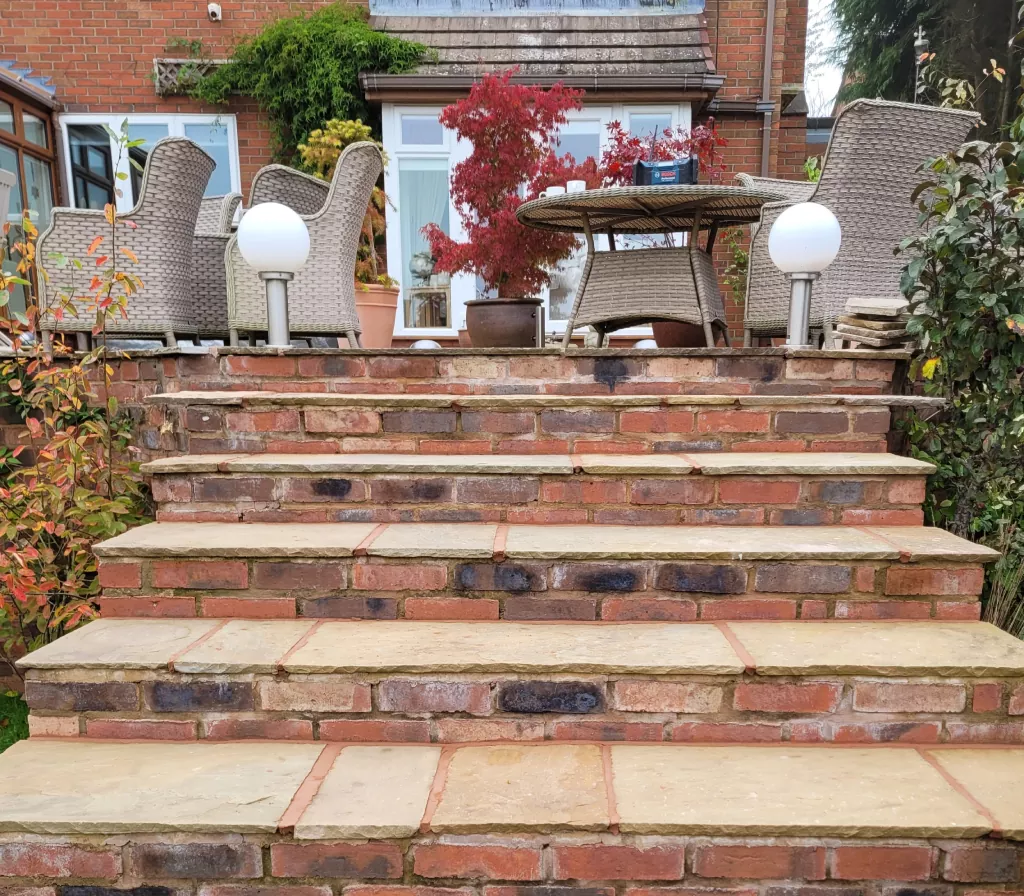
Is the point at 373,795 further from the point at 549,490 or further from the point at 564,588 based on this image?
the point at 549,490

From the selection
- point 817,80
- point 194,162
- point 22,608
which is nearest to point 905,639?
point 22,608

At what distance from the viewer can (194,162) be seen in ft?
9.76

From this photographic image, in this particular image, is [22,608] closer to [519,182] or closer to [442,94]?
[519,182]

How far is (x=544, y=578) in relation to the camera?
1620 mm

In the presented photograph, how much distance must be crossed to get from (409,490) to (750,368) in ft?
4.03

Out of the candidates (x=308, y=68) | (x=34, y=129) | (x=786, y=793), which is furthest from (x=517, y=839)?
(x=34, y=129)

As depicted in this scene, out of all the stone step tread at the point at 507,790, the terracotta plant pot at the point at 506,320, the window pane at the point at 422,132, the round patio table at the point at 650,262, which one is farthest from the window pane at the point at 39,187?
the stone step tread at the point at 507,790

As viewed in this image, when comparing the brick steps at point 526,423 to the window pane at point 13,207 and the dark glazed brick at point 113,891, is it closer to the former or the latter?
the dark glazed brick at point 113,891

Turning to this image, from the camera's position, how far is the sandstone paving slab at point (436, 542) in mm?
1610

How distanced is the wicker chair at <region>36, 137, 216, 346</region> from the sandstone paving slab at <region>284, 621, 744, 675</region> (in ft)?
6.51

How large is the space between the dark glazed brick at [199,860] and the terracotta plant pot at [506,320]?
261cm

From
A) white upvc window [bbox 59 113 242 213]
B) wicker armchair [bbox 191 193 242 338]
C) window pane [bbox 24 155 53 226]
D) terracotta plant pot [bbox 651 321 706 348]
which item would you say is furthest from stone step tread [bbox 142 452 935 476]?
window pane [bbox 24 155 53 226]

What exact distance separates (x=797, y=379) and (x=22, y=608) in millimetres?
2518

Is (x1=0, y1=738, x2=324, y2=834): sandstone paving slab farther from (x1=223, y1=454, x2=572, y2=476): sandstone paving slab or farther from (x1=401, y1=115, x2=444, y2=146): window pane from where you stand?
(x1=401, y1=115, x2=444, y2=146): window pane
